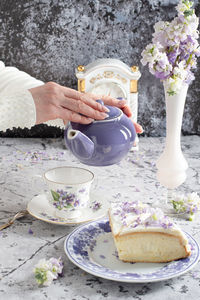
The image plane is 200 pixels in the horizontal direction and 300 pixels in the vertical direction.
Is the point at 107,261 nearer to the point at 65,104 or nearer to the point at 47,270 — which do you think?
the point at 47,270

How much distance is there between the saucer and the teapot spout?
0.17m

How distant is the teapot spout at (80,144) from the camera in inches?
41.4

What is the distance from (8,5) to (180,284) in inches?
56.8

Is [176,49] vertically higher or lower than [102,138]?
higher

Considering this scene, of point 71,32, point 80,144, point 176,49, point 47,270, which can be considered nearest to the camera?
point 47,270

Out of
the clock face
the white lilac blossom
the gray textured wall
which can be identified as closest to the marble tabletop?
the white lilac blossom

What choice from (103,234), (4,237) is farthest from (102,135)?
(4,237)

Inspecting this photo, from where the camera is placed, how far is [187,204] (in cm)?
126

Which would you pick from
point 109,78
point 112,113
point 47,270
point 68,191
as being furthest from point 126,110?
point 109,78

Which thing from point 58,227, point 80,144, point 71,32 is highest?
point 71,32

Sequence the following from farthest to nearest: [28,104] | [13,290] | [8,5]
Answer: [8,5] → [28,104] → [13,290]

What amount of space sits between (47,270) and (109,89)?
1.12 meters

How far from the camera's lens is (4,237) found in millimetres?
1122

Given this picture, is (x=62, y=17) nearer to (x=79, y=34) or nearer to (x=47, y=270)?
(x=79, y=34)
